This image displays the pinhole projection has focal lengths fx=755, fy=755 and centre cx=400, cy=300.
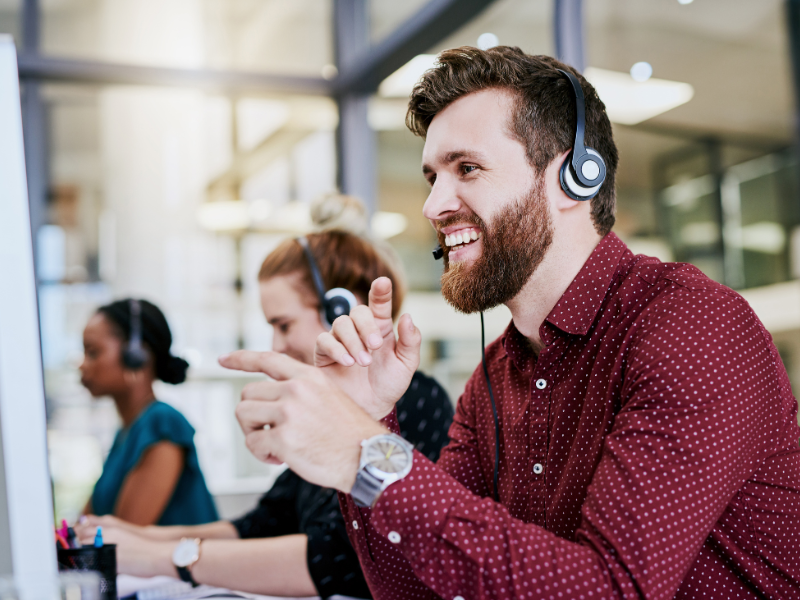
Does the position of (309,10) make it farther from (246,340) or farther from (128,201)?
(246,340)

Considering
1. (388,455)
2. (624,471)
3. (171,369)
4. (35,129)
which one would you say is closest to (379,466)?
(388,455)

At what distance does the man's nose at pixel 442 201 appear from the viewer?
3.81 feet

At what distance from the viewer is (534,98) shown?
1156 millimetres

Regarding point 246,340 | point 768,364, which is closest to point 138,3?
point 246,340

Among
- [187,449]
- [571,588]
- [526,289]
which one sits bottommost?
[187,449]

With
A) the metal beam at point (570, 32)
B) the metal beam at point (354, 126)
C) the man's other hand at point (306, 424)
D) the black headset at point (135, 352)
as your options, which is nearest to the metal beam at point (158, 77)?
the metal beam at point (354, 126)

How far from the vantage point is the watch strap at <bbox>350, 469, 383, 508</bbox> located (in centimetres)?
75

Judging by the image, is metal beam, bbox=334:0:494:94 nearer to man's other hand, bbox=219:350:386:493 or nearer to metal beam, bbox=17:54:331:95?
metal beam, bbox=17:54:331:95

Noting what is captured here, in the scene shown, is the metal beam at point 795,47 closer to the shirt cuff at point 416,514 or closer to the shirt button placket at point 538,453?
the shirt button placket at point 538,453

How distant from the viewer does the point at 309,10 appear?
3.33 m

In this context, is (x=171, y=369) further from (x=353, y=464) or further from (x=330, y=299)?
(x=353, y=464)

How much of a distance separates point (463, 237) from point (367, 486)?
1.69 ft

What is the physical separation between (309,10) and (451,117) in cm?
242

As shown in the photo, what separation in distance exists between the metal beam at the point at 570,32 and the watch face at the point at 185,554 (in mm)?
1488
